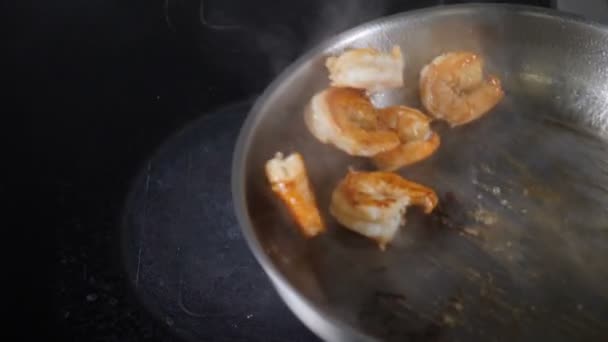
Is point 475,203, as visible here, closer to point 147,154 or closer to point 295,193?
point 295,193

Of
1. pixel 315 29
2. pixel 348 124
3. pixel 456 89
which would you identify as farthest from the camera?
pixel 315 29

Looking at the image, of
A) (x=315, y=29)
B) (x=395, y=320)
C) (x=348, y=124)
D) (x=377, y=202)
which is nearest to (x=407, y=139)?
(x=348, y=124)

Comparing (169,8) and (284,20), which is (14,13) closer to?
(169,8)

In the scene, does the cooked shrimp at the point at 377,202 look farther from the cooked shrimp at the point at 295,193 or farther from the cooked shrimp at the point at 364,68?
the cooked shrimp at the point at 364,68

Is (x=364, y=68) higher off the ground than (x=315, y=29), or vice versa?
(x=364, y=68)

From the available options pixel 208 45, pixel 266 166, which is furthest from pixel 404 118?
pixel 208 45

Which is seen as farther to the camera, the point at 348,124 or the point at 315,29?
the point at 315,29
